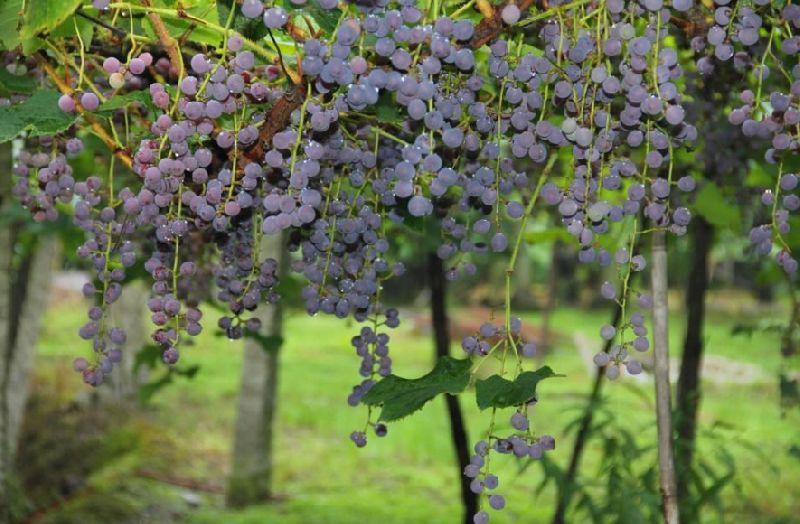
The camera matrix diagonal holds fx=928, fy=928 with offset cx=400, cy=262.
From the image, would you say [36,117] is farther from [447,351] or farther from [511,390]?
[447,351]

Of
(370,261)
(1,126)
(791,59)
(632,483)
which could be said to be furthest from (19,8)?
(632,483)

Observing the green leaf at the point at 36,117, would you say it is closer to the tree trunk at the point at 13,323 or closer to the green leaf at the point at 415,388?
the green leaf at the point at 415,388

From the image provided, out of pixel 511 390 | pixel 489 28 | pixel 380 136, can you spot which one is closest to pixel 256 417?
pixel 380 136

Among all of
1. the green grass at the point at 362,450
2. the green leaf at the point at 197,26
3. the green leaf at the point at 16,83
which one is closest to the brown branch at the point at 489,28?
the green leaf at the point at 197,26

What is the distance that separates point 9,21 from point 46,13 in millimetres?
154

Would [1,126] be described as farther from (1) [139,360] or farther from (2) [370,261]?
(1) [139,360]

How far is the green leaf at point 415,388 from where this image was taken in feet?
2.64

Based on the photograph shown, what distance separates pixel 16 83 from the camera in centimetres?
97

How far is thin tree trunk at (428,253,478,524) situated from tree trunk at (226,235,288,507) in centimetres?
131

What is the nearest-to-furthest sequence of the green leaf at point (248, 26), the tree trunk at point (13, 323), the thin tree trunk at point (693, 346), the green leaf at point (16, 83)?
the green leaf at point (248, 26) < the green leaf at point (16, 83) < the thin tree trunk at point (693, 346) < the tree trunk at point (13, 323)

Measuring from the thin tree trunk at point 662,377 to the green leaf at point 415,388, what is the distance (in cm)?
34

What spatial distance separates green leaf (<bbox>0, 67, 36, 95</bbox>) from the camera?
965 millimetres

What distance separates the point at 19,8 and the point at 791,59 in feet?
2.88

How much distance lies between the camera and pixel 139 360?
65.8 inches
